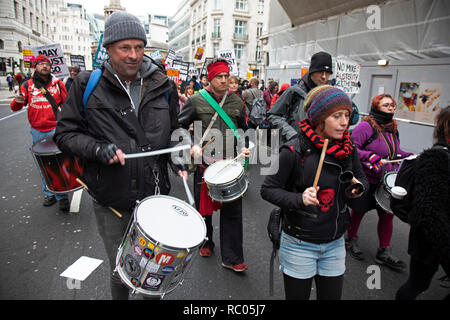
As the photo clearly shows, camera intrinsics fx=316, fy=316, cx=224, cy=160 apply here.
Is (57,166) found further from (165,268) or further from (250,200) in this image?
(250,200)

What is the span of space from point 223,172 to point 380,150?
1.79 meters

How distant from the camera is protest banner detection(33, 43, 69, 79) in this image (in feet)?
25.0

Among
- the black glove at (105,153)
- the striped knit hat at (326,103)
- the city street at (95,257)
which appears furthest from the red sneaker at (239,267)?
the black glove at (105,153)

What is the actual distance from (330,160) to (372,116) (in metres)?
1.95

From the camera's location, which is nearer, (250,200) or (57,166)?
(57,166)

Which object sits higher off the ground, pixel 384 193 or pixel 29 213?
pixel 384 193

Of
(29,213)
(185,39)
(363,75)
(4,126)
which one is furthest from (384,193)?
(185,39)

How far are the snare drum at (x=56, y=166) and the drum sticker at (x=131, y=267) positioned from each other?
2289 mm

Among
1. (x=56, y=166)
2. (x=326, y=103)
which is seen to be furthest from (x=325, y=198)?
(x=56, y=166)

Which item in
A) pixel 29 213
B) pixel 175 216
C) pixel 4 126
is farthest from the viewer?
pixel 4 126

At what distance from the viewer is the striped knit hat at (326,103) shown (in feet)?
6.36

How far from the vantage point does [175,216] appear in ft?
6.31

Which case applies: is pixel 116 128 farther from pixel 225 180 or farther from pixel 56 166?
pixel 56 166

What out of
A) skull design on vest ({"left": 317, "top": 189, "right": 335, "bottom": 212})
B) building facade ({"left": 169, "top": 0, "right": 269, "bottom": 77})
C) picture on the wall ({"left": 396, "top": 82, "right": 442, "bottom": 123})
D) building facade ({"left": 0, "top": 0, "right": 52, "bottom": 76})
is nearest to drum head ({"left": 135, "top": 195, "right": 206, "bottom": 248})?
skull design on vest ({"left": 317, "top": 189, "right": 335, "bottom": 212})
